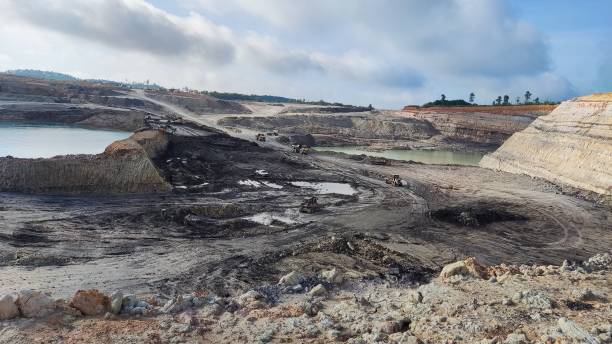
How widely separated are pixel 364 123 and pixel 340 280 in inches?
2333

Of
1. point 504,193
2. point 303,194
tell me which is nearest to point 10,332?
point 303,194

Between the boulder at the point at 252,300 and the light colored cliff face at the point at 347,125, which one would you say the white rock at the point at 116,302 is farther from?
the light colored cliff face at the point at 347,125

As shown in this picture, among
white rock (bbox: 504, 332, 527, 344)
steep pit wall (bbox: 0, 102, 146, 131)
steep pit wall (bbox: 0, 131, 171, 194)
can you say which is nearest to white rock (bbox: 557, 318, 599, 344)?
white rock (bbox: 504, 332, 527, 344)

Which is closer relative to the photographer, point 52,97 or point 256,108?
point 52,97

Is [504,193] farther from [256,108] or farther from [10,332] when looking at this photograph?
[256,108]

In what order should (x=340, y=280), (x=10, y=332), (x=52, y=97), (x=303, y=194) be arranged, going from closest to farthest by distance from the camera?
(x=10, y=332) < (x=340, y=280) < (x=303, y=194) < (x=52, y=97)

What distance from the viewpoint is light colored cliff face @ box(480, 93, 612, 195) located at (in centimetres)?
2678

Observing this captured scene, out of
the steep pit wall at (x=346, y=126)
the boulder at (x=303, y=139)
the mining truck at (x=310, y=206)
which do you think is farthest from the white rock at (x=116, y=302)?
the steep pit wall at (x=346, y=126)

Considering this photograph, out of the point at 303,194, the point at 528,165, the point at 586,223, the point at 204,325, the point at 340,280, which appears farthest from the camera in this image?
the point at 528,165

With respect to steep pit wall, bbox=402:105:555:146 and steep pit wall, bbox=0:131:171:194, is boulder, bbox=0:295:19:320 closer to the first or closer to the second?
steep pit wall, bbox=0:131:171:194

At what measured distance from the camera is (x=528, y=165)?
34.1 m

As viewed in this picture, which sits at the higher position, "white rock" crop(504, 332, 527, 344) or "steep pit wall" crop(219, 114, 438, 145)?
"steep pit wall" crop(219, 114, 438, 145)

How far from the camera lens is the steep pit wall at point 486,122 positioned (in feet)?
199

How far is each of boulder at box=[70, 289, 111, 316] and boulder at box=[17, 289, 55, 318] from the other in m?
0.38
